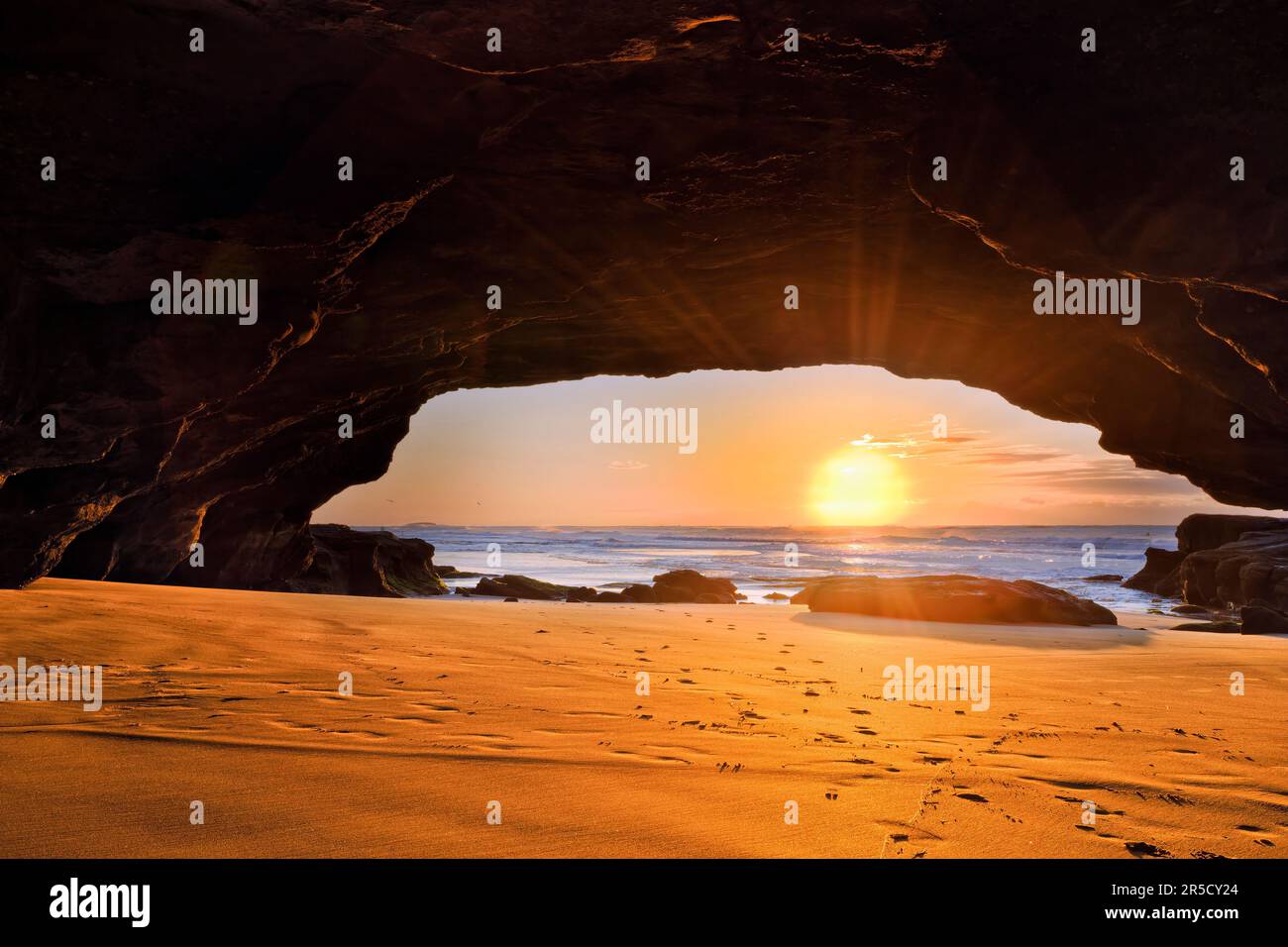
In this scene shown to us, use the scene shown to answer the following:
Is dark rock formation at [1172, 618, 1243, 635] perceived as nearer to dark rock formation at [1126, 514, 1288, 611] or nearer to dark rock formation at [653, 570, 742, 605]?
dark rock formation at [1126, 514, 1288, 611]

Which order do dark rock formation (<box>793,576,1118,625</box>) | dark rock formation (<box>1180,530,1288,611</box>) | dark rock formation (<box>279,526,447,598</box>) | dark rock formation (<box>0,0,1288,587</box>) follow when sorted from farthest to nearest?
dark rock formation (<box>279,526,447,598</box>) < dark rock formation (<box>1180,530,1288,611</box>) < dark rock formation (<box>793,576,1118,625</box>) < dark rock formation (<box>0,0,1288,587</box>)

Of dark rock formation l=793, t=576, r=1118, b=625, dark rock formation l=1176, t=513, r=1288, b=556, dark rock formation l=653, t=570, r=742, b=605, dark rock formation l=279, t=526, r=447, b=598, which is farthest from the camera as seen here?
dark rock formation l=1176, t=513, r=1288, b=556

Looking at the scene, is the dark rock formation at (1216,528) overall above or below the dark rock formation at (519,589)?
above

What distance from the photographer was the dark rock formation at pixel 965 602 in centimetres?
1248

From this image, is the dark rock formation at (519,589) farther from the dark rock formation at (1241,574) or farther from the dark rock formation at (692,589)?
the dark rock formation at (1241,574)

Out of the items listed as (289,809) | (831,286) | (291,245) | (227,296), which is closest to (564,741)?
(289,809)

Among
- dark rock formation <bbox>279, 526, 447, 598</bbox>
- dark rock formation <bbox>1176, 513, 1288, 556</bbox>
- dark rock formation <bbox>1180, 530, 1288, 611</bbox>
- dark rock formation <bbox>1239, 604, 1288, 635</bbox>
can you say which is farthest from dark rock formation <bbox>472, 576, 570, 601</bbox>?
dark rock formation <bbox>1176, 513, 1288, 556</bbox>

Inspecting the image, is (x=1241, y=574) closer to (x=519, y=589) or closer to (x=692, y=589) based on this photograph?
(x=692, y=589)

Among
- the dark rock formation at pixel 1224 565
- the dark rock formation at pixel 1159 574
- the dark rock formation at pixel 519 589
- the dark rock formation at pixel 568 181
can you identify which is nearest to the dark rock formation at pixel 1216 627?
the dark rock formation at pixel 1224 565

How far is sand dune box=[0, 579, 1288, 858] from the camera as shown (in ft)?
8.73

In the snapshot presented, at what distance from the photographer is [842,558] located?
158ft

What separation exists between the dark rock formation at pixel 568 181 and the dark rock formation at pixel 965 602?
362cm

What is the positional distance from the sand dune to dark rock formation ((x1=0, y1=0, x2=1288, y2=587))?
3076mm

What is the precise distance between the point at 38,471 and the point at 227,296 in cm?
392
